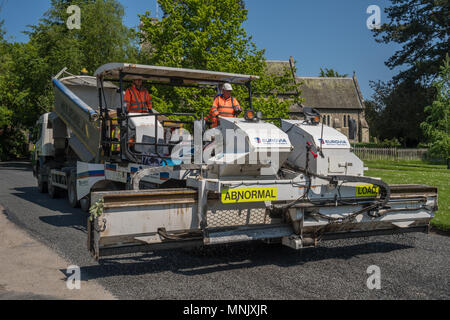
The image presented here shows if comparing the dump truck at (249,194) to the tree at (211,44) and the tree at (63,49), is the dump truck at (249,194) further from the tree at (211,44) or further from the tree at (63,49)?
the tree at (63,49)

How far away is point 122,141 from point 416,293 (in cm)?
498

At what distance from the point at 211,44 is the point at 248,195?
17.7m

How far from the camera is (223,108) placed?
24.7 feet

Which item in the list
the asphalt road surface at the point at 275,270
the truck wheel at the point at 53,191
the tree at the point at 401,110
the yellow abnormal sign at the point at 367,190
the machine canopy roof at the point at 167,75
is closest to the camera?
the asphalt road surface at the point at 275,270

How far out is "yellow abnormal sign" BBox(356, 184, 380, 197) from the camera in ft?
19.4

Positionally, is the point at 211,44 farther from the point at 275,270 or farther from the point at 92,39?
the point at 275,270

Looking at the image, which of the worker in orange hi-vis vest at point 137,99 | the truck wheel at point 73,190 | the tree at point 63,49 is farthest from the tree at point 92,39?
the worker in orange hi-vis vest at point 137,99

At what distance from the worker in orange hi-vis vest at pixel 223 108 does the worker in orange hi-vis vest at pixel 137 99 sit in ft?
4.37

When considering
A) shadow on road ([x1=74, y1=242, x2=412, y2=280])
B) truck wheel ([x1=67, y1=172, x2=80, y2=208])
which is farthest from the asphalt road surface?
truck wheel ([x1=67, y1=172, x2=80, y2=208])

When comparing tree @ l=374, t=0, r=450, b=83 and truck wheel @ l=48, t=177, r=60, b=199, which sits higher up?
tree @ l=374, t=0, r=450, b=83

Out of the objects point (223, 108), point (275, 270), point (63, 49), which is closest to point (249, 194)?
point (275, 270)

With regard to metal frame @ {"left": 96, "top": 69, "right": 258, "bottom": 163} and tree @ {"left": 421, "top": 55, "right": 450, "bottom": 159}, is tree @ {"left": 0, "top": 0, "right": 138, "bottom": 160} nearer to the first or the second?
tree @ {"left": 421, "top": 55, "right": 450, "bottom": 159}

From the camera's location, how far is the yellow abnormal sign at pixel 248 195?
5168 mm

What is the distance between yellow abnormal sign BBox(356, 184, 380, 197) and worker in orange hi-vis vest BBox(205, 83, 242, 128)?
257 centimetres
